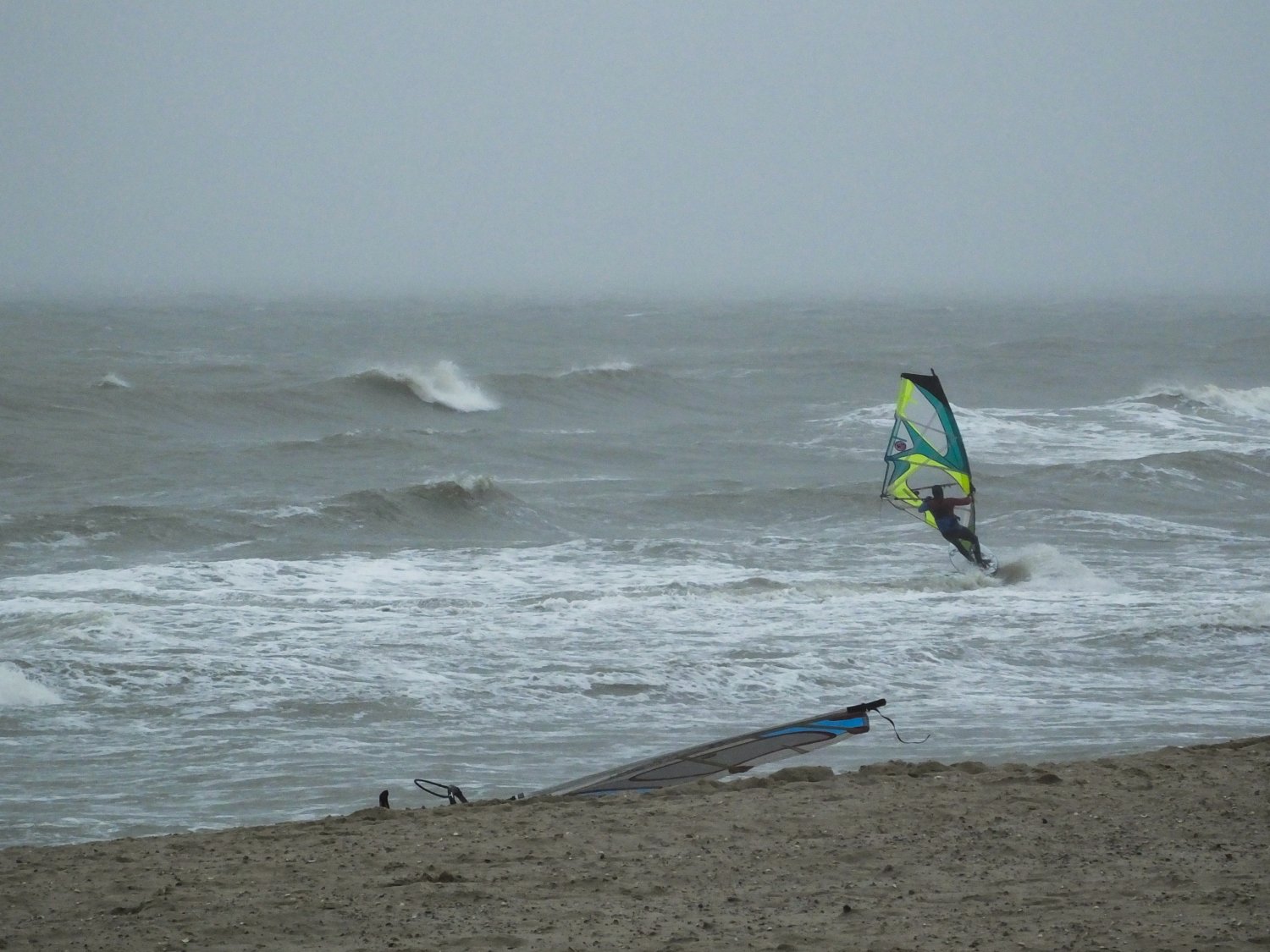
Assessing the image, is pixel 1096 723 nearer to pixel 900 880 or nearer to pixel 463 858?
pixel 900 880

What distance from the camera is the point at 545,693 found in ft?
31.3

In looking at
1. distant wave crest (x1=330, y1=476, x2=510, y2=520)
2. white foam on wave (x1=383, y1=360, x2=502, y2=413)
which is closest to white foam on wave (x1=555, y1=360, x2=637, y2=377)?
white foam on wave (x1=383, y1=360, x2=502, y2=413)

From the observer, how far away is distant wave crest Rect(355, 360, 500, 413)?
29.5 meters

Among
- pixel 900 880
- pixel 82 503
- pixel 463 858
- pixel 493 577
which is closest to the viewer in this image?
pixel 900 880

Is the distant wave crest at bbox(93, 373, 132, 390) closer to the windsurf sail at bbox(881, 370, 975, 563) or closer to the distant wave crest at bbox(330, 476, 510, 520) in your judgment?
the distant wave crest at bbox(330, 476, 510, 520)

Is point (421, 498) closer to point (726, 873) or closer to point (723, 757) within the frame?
point (723, 757)

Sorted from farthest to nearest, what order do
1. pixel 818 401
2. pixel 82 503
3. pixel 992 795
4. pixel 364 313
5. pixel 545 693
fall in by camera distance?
pixel 364 313 → pixel 818 401 → pixel 82 503 → pixel 545 693 → pixel 992 795

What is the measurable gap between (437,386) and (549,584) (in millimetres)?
18139

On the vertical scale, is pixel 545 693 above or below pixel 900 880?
below

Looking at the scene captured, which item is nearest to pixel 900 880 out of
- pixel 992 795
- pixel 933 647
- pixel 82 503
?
pixel 992 795

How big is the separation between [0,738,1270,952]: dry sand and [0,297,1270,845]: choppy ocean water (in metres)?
1.42

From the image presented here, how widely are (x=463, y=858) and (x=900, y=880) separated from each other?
166 cm

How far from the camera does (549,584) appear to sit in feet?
43.3

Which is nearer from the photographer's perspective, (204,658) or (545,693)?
(545,693)
